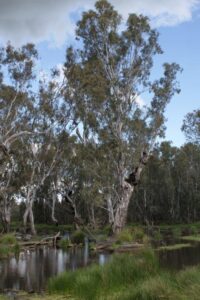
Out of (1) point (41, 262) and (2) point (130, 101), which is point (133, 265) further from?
(2) point (130, 101)

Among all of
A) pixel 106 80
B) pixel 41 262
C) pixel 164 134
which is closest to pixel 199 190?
pixel 164 134

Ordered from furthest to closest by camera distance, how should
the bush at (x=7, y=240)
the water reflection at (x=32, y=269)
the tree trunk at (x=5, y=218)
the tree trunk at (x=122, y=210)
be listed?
the tree trunk at (x=5, y=218)
the tree trunk at (x=122, y=210)
the bush at (x=7, y=240)
the water reflection at (x=32, y=269)

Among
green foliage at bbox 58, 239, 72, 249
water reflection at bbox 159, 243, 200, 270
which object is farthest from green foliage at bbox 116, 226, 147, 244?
water reflection at bbox 159, 243, 200, 270

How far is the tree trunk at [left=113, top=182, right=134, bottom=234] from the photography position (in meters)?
39.0

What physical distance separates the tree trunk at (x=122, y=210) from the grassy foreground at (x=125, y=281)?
24.3 m

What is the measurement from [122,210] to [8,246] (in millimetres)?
11735

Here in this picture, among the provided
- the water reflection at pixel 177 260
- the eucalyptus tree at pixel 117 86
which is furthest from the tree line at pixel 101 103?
the water reflection at pixel 177 260

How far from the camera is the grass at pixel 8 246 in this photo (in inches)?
1140

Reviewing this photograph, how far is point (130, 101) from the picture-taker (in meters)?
43.6

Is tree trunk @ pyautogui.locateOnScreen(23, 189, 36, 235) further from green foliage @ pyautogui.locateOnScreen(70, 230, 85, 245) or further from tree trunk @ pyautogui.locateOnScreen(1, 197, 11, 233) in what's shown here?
green foliage @ pyautogui.locateOnScreen(70, 230, 85, 245)

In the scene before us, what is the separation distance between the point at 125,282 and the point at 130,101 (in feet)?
104

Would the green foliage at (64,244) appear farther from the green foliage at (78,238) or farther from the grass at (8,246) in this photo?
the grass at (8,246)

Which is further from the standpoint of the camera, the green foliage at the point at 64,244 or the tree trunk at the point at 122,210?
the tree trunk at the point at 122,210

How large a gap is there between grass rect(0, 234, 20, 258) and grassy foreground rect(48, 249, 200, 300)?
596 inches
